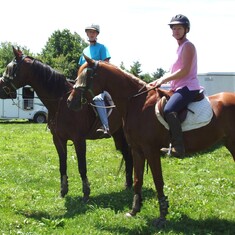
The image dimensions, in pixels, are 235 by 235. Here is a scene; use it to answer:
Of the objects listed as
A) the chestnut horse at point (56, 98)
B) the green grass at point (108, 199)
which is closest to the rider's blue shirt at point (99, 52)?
the chestnut horse at point (56, 98)

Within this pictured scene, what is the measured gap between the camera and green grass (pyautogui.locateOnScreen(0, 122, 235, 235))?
5.91 m

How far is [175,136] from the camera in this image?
18.8 ft

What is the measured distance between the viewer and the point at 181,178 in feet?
30.1

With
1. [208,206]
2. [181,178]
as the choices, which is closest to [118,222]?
[208,206]

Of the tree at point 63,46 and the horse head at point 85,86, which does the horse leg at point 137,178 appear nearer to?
the horse head at point 85,86

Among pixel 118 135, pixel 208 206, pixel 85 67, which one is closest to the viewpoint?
pixel 85 67

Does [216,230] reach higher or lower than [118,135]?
lower

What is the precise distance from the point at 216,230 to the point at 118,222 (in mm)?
1477

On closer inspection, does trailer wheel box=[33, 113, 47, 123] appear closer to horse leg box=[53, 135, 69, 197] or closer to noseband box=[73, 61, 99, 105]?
horse leg box=[53, 135, 69, 197]

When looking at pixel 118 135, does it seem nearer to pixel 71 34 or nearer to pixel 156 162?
pixel 156 162

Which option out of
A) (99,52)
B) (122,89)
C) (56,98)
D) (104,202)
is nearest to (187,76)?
(122,89)

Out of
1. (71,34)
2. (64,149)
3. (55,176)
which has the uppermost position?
(71,34)

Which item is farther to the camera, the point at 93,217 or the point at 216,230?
the point at 93,217

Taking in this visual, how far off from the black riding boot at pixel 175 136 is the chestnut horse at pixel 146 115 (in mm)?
185
